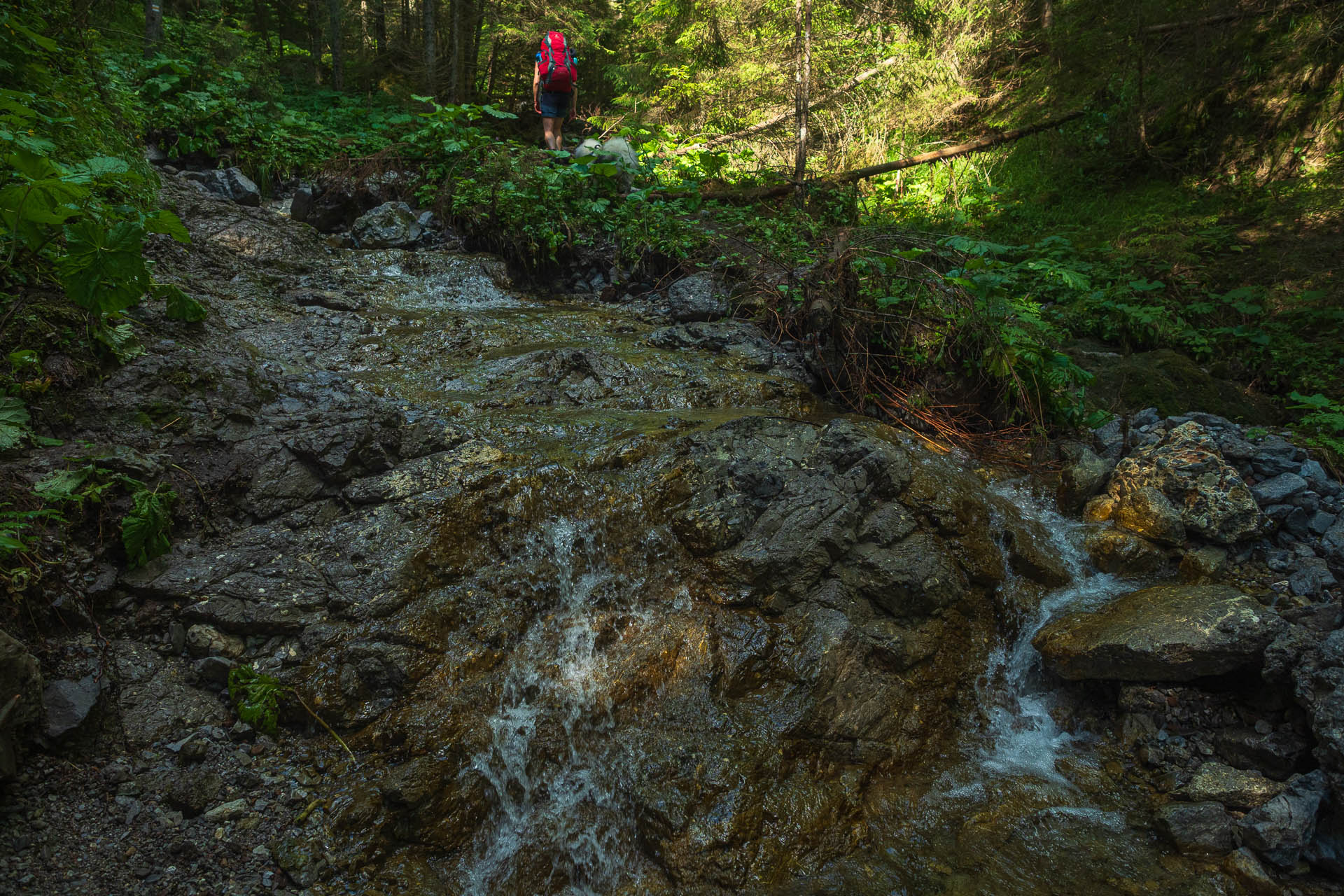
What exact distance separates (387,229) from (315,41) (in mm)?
11341

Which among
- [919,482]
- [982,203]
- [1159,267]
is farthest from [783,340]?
[982,203]

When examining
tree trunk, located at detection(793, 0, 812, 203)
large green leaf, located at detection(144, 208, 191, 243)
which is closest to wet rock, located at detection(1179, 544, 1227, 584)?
large green leaf, located at detection(144, 208, 191, 243)

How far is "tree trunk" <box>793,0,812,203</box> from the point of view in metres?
9.36

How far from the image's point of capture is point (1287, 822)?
3.05 meters

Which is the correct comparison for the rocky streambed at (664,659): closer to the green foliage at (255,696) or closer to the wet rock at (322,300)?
the green foliage at (255,696)

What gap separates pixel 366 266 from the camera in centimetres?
845

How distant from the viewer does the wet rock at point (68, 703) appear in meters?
2.68

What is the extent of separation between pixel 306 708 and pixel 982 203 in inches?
455

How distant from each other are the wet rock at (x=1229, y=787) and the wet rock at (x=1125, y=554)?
4.42 ft

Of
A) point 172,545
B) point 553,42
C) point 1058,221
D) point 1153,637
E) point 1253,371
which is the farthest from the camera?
point 553,42

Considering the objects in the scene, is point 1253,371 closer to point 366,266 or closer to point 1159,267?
point 1159,267

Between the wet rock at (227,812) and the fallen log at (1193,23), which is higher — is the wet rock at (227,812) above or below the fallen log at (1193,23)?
below

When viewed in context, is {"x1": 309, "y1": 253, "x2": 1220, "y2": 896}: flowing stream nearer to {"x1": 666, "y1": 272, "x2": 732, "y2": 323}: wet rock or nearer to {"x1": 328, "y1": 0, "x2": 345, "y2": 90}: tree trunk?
{"x1": 666, "y1": 272, "x2": 732, "y2": 323}: wet rock

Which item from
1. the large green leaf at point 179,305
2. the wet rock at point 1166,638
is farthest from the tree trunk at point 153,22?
the wet rock at point 1166,638
